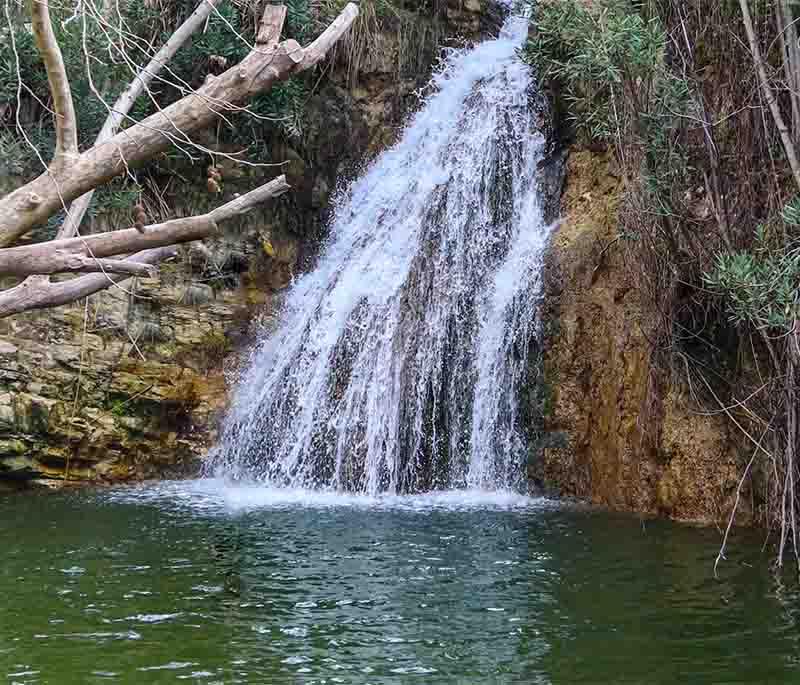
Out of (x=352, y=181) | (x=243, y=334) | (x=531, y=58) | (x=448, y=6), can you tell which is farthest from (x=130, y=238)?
(x=448, y=6)

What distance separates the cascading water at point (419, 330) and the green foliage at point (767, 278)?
3686mm

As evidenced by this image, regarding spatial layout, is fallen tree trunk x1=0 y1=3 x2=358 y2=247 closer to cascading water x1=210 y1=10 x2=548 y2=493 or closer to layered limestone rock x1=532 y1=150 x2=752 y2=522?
layered limestone rock x1=532 y1=150 x2=752 y2=522

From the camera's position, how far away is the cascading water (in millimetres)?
11430

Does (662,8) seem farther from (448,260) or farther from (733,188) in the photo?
(448,260)

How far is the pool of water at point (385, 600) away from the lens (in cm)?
541

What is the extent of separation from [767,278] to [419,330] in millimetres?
5084

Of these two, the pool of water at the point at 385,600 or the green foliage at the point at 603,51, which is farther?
the green foliage at the point at 603,51

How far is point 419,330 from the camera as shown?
12.1 metres

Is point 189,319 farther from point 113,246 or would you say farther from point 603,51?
point 113,246

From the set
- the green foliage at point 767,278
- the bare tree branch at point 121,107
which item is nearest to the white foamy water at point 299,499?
the green foliage at point 767,278

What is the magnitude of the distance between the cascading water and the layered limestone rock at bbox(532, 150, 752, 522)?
17.2 inches

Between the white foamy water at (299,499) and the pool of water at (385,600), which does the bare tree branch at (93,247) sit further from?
the white foamy water at (299,499)

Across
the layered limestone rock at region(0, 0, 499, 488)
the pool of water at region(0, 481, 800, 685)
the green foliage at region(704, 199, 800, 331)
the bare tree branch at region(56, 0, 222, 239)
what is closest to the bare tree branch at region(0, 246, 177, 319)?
the bare tree branch at region(56, 0, 222, 239)

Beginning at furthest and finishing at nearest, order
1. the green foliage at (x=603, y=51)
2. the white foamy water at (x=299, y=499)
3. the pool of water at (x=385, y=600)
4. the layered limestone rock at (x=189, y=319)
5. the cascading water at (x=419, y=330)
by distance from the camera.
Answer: the layered limestone rock at (x=189, y=319) → the cascading water at (x=419, y=330) → the white foamy water at (x=299, y=499) → the green foliage at (x=603, y=51) → the pool of water at (x=385, y=600)
